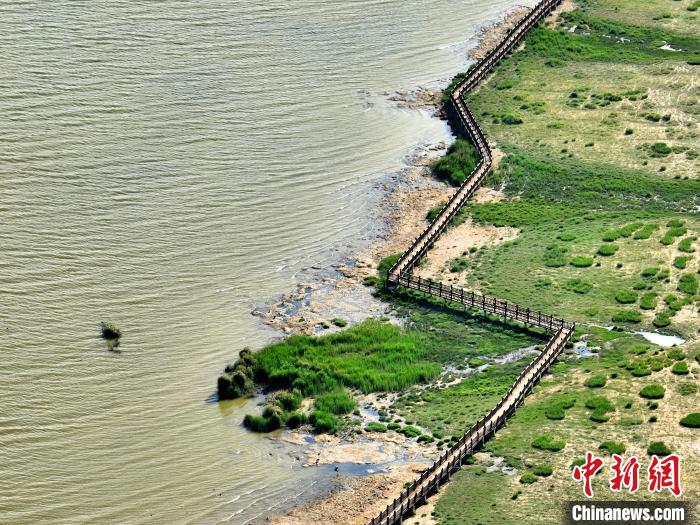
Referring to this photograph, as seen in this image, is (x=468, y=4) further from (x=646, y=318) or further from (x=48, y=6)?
(x=646, y=318)

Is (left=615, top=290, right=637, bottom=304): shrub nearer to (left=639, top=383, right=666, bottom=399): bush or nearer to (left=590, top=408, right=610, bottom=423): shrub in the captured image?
(left=639, top=383, right=666, bottom=399): bush

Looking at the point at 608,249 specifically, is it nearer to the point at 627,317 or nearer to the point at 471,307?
the point at 627,317

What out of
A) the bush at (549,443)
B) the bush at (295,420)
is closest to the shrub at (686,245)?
the bush at (549,443)

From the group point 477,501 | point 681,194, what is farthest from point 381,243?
point 477,501

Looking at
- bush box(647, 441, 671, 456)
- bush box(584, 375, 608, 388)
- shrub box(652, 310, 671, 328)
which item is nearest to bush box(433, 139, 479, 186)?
shrub box(652, 310, 671, 328)

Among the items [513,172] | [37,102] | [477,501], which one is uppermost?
[37,102]

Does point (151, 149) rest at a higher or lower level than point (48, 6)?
lower
